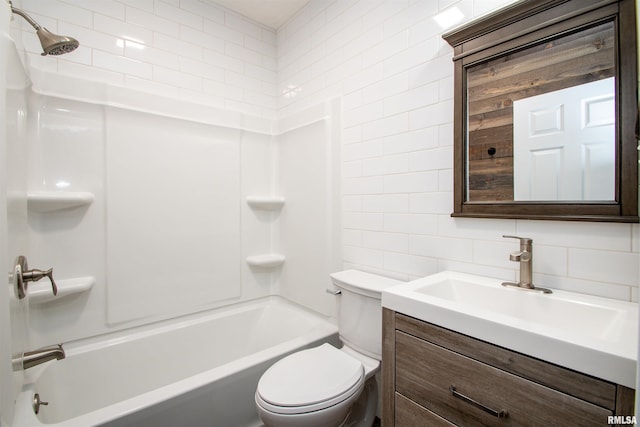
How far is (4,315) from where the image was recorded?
0.78m

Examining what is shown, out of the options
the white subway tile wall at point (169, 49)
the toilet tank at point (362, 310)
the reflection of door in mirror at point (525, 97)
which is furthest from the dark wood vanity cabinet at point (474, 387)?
the white subway tile wall at point (169, 49)

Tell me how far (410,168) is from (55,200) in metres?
1.84

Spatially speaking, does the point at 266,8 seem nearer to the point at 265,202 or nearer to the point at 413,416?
the point at 265,202

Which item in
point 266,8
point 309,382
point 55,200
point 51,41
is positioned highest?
point 266,8

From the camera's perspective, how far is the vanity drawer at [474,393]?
2.18ft

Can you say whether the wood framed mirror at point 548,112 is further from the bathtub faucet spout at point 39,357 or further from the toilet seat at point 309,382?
the bathtub faucet spout at point 39,357

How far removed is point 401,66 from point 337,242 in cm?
110

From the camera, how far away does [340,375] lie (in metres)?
1.26

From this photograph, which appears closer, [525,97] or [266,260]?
[525,97]

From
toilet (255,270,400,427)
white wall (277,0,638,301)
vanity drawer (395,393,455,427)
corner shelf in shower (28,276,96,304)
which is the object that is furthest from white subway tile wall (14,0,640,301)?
corner shelf in shower (28,276,96,304)

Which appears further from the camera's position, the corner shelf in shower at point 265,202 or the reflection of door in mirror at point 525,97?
the corner shelf in shower at point 265,202

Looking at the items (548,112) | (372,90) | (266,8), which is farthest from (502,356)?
(266,8)

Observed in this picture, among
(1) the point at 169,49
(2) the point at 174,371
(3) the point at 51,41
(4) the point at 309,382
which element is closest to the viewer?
(3) the point at 51,41

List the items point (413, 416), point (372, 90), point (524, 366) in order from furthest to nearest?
point (372, 90), point (413, 416), point (524, 366)
